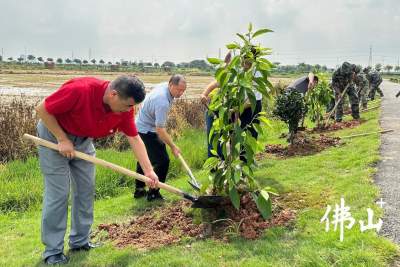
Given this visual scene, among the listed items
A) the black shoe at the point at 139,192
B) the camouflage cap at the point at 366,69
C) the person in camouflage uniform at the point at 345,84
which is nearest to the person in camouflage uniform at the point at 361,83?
the person in camouflage uniform at the point at 345,84

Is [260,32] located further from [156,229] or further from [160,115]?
[156,229]

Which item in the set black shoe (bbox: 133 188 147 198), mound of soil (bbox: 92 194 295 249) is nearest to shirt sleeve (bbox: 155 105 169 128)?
mound of soil (bbox: 92 194 295 249)

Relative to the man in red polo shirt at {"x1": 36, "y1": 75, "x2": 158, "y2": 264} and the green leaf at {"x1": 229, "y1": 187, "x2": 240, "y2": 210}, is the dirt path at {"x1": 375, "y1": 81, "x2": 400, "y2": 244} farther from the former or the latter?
the man in red polo shirt at {"x1": 36, "y1": 75, "x2": 158, "y2": 264}

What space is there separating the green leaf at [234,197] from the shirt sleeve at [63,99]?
190cm

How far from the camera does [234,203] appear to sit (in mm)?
4629

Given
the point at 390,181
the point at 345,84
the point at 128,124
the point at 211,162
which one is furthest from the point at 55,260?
the point at 345,84

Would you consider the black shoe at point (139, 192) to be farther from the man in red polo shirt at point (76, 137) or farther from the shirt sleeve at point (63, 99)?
the shirt sleeve at point (63, 99)

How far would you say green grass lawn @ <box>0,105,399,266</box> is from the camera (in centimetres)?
396

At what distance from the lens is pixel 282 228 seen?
4672 millimetres

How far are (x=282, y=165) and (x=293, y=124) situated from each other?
1.67 metres

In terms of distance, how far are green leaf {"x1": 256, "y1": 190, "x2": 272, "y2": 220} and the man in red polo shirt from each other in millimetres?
1174

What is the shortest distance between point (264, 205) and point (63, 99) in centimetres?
238

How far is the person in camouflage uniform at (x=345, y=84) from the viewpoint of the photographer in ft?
41.0

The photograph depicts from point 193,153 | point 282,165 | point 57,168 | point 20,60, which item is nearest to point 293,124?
point 282,165
